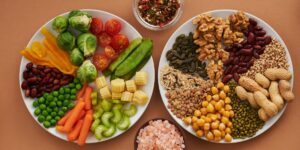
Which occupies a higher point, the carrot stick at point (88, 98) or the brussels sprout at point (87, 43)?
the brussels sprout at point (87, 43)

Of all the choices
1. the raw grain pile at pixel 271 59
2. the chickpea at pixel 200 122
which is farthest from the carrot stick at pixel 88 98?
the raw grain pile at pixel 271 59

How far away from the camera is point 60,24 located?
7.65ft

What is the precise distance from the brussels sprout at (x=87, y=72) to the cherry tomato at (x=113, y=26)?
0.54ft

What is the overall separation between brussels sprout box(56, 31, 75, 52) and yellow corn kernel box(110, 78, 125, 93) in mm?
247

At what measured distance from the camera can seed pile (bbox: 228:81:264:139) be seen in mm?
2344

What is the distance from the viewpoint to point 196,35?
2.35 metres

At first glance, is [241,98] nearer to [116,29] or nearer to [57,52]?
[116,29]

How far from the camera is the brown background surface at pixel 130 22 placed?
2418mm

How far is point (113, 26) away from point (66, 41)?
0.22 metres

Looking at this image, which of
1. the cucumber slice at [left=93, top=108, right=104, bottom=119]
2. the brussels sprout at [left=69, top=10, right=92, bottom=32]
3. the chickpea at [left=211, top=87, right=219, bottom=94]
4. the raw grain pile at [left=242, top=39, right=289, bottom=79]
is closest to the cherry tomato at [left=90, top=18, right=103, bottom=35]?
the brussels sprout at [left=69, top=10, right=92, bottom=32]

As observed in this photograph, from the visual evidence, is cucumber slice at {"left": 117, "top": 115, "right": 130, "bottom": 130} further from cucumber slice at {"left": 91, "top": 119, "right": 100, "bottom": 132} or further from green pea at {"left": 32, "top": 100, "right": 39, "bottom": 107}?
green pea at {"left": 32, "top": 100, "right": 39, "bottom": 107}

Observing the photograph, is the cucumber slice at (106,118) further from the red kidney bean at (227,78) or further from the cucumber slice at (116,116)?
the red kidney bean at (227,78)

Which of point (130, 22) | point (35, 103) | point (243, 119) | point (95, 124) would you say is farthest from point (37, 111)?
point (243, 119)

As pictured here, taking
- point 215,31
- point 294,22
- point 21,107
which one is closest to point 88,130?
point 21,107
